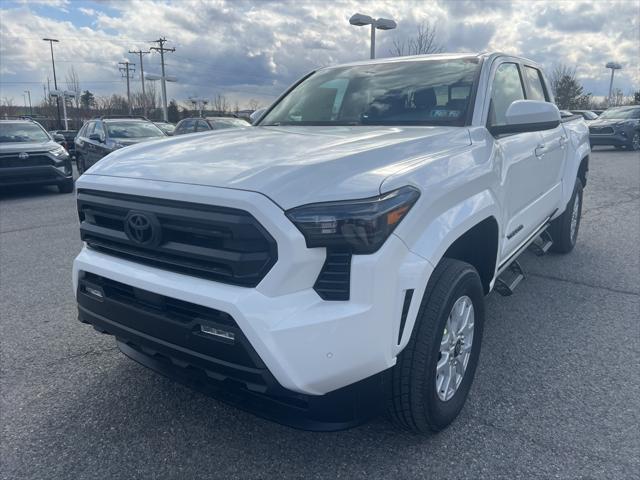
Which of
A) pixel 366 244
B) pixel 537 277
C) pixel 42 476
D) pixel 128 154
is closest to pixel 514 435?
pixel 366 244

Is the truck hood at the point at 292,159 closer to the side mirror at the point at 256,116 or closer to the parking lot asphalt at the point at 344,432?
the side mirror at the point at 256,116

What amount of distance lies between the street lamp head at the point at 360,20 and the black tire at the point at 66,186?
9115mm

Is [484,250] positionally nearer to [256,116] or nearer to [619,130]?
[256,116]

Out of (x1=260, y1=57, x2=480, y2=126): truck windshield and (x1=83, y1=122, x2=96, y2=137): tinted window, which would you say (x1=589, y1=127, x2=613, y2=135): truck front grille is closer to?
(x1=83, y1=122, x2=96, y2=137): tinted window

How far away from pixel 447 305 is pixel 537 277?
310 centimetres

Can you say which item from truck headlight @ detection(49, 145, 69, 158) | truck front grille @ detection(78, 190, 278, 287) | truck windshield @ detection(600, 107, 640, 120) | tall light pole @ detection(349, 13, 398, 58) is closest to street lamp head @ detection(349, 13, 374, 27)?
tall light pole @ detection(349, 13, 398, 58)

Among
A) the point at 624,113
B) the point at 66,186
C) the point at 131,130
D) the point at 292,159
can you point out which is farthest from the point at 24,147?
the point at 624,113

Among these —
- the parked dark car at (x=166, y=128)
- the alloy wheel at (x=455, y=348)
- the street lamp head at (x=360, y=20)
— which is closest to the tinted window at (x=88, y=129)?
the parked dark car at (x=166, y=128)

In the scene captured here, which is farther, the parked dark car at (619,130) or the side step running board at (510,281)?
the parked dark car at (619,130)

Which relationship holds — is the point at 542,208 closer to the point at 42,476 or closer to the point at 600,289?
the point at 600,289

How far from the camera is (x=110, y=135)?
12.6 metres

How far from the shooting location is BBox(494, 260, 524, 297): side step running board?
3.60m

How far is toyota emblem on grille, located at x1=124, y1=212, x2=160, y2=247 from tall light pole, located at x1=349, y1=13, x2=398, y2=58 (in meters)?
14.7

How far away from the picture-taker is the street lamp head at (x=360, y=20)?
50.9 feet
